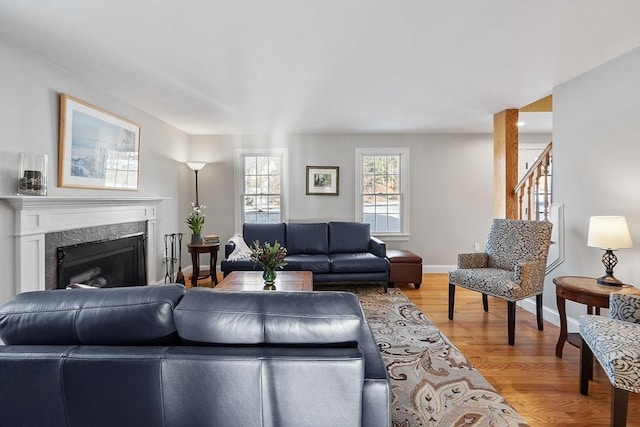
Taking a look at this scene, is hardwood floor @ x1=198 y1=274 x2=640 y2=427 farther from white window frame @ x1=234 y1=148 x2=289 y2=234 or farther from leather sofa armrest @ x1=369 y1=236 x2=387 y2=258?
white window frame @ x1=234 y1=148 x2=289 y2=234

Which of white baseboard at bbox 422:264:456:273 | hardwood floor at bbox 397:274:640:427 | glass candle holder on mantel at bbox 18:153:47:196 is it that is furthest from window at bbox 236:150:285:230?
glass candle holder on mantel at bbox 18:153:47:196

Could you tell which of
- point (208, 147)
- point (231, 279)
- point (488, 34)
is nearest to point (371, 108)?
point (488, 34)

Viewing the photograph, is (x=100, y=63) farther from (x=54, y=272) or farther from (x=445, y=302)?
(x=445, y=302)

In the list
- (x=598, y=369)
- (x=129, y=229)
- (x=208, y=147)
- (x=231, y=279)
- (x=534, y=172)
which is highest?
(x=208, y=147)

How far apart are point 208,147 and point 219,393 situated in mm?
4990

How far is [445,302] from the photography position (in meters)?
3.91

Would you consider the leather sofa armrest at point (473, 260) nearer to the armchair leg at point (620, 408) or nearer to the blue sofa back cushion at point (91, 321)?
the armchair leg at point (620, 408)

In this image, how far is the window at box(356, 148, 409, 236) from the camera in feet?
18.1

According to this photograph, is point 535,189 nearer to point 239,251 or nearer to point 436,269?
point 436,269

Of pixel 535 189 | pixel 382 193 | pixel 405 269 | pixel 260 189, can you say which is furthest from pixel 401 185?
pixel 260 189

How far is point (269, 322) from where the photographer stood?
3.79 feet

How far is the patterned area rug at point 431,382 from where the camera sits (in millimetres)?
1812

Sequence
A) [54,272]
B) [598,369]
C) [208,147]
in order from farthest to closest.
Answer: [208,147] → [54,272] → [598,369]

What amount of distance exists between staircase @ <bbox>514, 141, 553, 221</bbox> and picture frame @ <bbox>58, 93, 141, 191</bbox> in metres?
4.68
